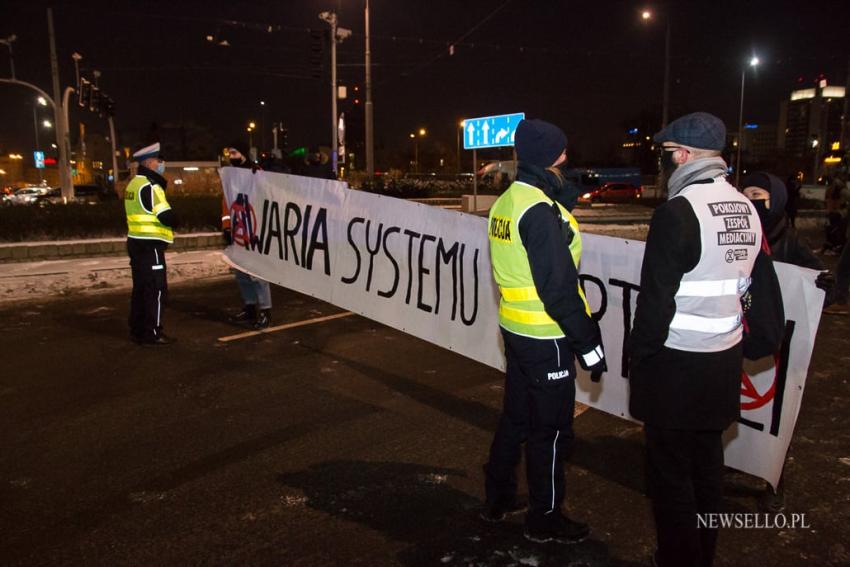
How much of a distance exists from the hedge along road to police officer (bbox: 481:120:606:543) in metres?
0.33

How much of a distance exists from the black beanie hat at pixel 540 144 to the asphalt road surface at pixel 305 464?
1.87m

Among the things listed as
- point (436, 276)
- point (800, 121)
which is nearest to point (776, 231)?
A: point (436, 276)

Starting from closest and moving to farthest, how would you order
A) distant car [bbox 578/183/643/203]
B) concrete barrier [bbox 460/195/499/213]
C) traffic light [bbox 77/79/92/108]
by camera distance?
1. traffic light [bbox 77/79/92/108]
2. concrete barrier [bbox 460/195/499/213]
3. distant car [bbox 578/183/643/203]

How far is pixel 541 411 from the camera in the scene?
10.5ft

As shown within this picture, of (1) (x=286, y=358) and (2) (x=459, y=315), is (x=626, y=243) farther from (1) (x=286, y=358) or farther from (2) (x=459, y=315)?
(1) (x=286, y=358)

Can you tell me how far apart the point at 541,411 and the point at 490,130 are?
26280mm

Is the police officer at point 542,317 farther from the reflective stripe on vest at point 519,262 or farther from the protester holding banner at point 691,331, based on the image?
the protester holding banner at point 691,331

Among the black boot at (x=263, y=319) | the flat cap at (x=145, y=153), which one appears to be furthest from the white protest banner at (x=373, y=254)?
the flat cap at (x=145, y=153)

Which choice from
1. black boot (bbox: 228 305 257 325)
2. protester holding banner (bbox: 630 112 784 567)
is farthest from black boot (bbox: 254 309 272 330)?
protester holding banner (bbox: 630 112 784 567)

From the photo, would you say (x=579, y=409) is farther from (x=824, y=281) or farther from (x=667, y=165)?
(x=667, y=165)

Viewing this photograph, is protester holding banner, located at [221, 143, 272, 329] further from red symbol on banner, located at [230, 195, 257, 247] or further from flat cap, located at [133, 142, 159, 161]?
flat cap, located at [133, 142, 159, 161]

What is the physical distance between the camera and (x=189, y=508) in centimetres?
369

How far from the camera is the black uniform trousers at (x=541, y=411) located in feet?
10.5

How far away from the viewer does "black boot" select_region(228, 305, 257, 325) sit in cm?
805
